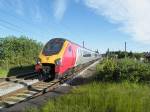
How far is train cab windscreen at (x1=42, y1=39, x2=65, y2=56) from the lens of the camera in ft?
71.5

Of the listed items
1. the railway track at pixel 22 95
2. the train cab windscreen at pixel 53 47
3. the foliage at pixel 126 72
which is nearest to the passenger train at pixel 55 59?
the train cab windscreen at pixel 53 47

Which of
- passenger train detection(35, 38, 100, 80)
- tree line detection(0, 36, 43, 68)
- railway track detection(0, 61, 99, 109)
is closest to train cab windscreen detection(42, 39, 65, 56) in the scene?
passenger train detection(35, 38, 100, 80)

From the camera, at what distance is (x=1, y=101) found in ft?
44.2

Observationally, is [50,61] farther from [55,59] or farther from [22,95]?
[22,95]

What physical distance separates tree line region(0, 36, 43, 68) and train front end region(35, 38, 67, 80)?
38.1 feet

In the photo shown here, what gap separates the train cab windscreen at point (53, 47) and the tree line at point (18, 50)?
36.3 ft

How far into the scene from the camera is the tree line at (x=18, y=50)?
116ft

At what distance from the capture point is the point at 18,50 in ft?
130

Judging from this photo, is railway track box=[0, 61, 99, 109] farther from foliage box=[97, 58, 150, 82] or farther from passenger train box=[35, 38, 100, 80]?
foliage box=[97, 58, 150, 82]

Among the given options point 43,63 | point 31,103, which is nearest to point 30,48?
point 43,63

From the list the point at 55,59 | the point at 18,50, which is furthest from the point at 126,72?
the point at 18,50

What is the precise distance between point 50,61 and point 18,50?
19312mm

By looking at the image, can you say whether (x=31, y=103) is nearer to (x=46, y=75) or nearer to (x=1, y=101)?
(x=1, y=101)

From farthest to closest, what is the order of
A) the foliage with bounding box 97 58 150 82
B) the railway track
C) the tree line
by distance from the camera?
the tree line, the foliage with bounding box 97 58 150 82, the railway track
